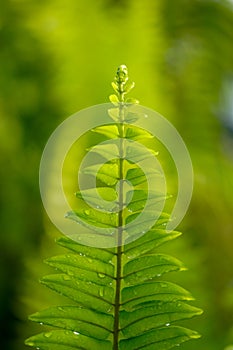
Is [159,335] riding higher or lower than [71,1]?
lower

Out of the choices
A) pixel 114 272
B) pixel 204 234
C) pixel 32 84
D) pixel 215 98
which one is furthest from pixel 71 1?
pixel 114 272

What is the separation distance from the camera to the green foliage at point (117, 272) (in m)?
0.58

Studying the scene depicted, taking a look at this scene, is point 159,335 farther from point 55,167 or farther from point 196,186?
point 196,186

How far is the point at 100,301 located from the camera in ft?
1.95

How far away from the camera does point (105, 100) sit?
62.9 inches

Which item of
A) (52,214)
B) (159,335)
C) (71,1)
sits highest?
(71,1)

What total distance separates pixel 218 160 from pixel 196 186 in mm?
148

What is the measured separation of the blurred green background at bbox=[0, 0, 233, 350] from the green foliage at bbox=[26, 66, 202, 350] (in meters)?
0.54

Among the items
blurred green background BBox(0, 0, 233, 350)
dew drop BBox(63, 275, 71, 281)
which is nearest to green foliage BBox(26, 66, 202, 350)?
dew drop BBox(63, 275, 71, 281)

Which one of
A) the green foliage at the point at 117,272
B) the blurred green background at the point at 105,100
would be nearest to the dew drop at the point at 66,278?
the green foliage at the point at 117,272

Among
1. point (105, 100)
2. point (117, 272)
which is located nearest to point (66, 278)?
point (117, 272)

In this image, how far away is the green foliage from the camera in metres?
0.58

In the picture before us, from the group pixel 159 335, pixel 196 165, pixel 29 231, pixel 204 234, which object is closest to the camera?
pixel 159 335

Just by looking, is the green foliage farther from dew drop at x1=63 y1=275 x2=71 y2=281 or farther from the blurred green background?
the blurred green background
